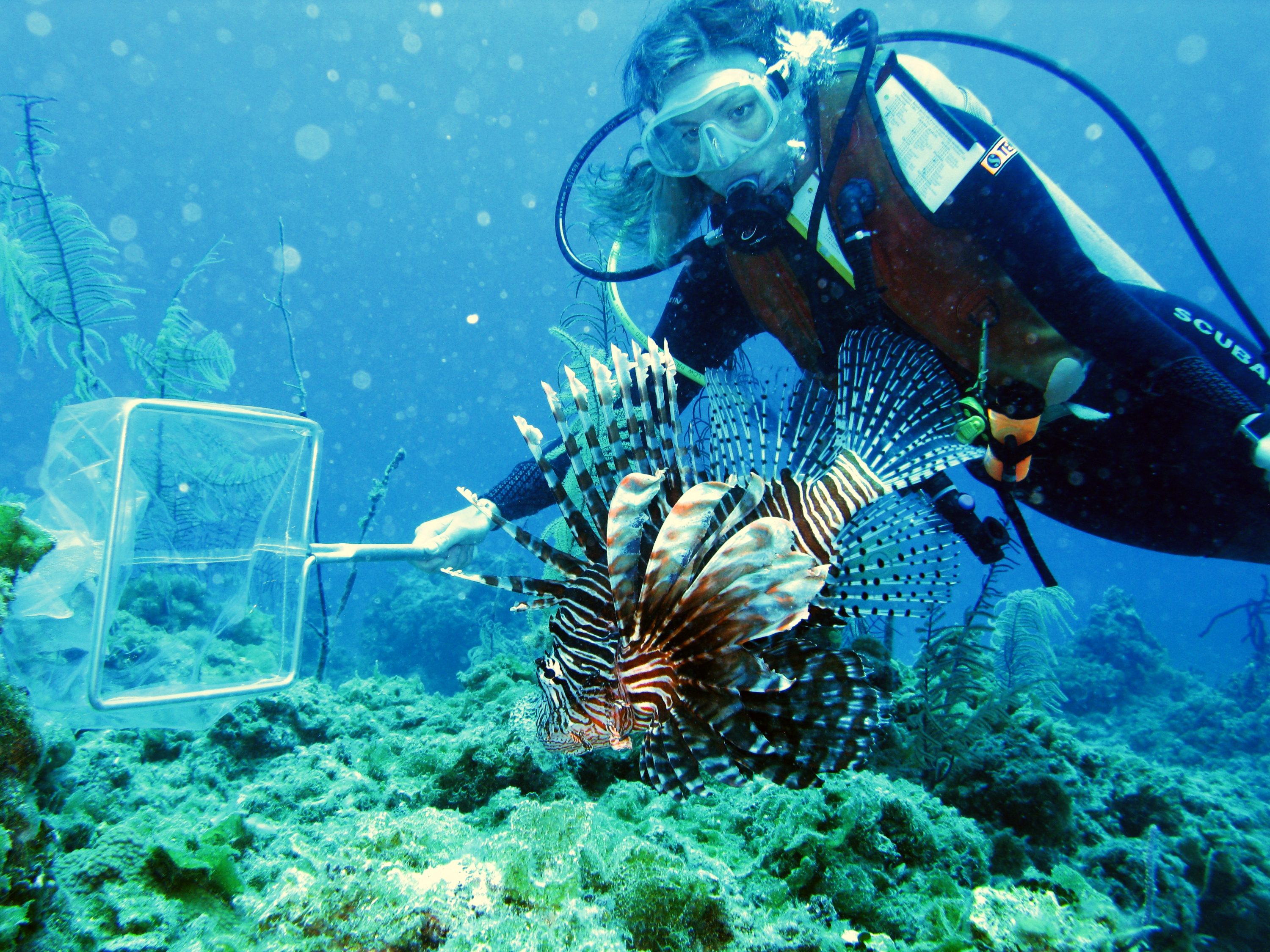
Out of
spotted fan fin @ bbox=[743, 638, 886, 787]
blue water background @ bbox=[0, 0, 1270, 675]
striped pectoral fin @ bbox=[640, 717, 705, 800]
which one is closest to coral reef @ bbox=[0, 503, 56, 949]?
striped pectoral fin @ bbox=[640, 717, 705, 800]

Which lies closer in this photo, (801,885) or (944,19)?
(801,885)

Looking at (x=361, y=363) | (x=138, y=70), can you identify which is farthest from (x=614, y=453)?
(x=361, y=363)

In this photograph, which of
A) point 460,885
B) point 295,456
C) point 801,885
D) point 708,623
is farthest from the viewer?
point 295,456

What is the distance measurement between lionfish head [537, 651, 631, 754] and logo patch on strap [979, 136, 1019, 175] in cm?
290

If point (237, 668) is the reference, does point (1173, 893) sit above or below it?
below

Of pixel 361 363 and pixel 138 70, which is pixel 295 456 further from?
pixel 361 363

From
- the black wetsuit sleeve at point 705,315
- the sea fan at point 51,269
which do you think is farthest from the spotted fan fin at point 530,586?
the sea fan at point 51,269

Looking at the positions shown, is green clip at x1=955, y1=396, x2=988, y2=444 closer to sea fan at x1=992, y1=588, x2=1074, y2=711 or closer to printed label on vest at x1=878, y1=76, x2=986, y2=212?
printed label on vest at x1=878, y1=76, x2=986, y2=212

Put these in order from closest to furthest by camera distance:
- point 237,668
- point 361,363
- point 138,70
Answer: point 237,668 → point 138,70 → point 361,363

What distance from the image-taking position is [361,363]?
9306 centimetres

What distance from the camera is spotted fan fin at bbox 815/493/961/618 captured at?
221 centimetres

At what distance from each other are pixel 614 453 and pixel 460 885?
1.25m

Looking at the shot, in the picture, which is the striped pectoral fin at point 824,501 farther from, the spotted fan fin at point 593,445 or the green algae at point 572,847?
the green algae at point 572,847

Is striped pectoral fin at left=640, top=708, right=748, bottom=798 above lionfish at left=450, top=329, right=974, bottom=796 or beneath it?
beneath
